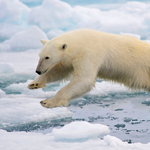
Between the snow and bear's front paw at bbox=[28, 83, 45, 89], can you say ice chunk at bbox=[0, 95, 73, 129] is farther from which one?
bear's front paw at bbox=[28, 83, 45, 89]

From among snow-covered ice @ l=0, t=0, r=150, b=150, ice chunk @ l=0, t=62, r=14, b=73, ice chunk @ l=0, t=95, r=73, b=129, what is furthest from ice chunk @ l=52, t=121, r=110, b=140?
ice chunk @ l=0, t=62, r=14, b=73

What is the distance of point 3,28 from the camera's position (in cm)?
1650

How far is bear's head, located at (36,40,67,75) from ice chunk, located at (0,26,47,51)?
36.1 feet

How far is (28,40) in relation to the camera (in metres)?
14.5

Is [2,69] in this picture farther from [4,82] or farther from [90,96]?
[90,96]

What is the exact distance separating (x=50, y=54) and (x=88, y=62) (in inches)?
20.0

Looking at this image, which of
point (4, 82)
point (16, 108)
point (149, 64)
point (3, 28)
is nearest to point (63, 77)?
point (149, 64)

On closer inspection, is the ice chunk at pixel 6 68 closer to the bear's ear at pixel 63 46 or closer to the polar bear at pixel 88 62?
the polar bear at pixel 88 62

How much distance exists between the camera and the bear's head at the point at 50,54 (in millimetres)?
3330

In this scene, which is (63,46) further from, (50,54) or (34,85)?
(34,85)

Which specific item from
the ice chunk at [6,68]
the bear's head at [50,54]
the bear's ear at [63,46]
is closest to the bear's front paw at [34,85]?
the bear's head at [50,54]

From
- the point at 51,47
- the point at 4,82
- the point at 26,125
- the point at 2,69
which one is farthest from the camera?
the point at 2,69

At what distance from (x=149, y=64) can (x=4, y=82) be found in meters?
6.75

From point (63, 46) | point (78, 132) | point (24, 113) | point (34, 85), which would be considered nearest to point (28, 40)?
point (24, 113)
